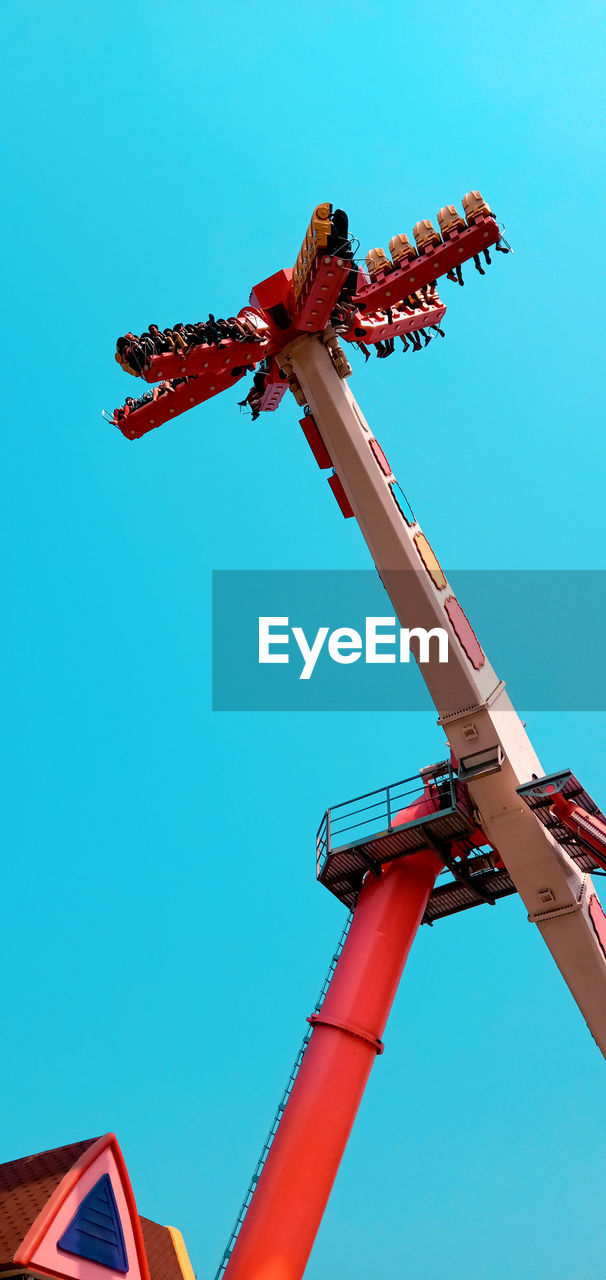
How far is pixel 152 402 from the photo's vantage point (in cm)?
2088

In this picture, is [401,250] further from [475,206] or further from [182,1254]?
[182,1254]

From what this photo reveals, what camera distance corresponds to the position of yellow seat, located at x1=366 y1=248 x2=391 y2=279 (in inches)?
791

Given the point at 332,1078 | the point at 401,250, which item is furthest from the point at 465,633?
the point at 332,1078

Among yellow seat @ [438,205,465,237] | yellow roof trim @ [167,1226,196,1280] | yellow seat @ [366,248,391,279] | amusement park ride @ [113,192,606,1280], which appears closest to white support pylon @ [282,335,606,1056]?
amusement park ride @ [113,192,606,1280]

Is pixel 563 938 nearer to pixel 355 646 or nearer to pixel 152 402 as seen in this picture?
pixel 355 646

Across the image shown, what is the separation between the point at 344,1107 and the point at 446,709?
246 inches

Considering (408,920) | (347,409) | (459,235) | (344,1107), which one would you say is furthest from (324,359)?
(344,1107)

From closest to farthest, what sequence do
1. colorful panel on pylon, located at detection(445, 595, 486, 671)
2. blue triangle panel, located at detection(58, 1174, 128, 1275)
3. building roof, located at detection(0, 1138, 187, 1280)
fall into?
building roof, located at detection(0, 1138, 187, 1280), blue triangle panel, located at detection(58, 1174, 128, 1275), colorful panel on pylon, located at detection(445, 595, 486, 671)

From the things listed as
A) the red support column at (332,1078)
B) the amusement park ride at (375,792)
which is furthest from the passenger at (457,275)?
the red support column at (332,1078)

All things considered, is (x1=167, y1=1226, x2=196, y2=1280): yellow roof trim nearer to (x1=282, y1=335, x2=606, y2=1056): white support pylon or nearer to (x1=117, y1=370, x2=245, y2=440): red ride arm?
(x1=282, y1=335, x2=606, y2=1056): white support pylon

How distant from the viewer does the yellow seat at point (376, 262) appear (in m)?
20.1

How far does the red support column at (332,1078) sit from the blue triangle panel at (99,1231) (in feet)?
11.6

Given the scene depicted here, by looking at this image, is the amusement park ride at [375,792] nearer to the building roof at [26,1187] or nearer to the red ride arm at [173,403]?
the red ride arm at [173,403]

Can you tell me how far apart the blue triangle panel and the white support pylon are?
760 cm
